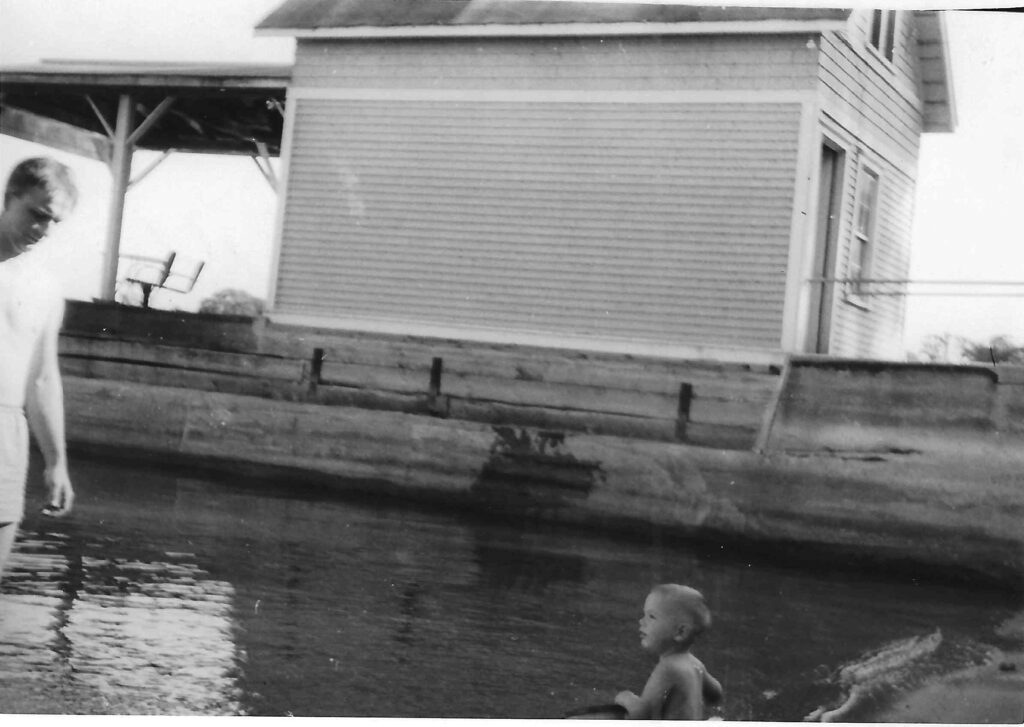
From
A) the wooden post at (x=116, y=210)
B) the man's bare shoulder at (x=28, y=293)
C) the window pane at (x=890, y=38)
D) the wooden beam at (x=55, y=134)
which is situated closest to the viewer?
the man's bare shoulder at (x=28, y=293)

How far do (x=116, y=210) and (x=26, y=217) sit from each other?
166cm

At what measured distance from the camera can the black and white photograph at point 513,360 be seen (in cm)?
542

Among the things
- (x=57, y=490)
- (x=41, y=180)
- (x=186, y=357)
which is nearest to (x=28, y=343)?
(x=57, y=490)

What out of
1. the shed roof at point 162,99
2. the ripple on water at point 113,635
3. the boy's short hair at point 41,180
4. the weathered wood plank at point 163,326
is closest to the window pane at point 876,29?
the shed roof at point 162,99

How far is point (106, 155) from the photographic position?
6816 mm

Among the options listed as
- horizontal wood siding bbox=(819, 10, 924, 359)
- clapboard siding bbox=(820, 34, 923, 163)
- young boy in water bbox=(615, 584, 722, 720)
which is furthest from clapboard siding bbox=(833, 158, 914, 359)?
young boy in water bbox=(615, 584, 722, 720)

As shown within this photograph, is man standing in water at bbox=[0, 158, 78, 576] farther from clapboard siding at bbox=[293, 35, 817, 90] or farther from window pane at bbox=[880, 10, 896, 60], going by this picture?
window pane at bbox=[880, 10, 896, 60]

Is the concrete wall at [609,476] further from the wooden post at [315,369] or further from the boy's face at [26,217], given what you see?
the boy's face at [26,217]

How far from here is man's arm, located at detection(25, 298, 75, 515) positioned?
380cm

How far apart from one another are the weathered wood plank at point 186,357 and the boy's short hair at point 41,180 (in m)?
2.14

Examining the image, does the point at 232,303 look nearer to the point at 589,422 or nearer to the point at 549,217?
the point at 549,217

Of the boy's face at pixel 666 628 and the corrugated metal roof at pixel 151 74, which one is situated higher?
the corrugated metal roof at pixel 151 74

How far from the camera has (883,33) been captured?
344 inches

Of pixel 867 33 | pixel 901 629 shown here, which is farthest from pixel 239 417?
pixel 867 33
